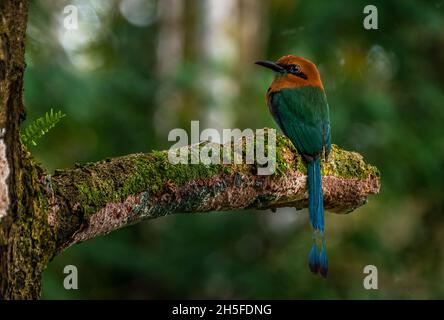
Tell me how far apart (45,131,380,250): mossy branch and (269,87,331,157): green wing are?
526 millimetres

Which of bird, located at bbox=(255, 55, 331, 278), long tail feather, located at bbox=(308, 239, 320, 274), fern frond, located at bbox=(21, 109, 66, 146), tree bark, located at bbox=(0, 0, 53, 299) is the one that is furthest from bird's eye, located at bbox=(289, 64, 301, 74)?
tree bark, located at bbox=(0, 0, 53, 299)

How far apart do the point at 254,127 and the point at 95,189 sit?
5.10 meters

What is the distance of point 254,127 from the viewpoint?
7.44 metres

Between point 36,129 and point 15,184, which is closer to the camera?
point 15,184

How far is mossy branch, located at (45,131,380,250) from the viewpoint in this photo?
230cm

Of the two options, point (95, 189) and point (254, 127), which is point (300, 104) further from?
point (254, 127)

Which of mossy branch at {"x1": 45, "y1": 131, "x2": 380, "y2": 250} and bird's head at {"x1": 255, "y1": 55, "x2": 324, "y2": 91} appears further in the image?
bird's head at {"x1": 255, "y1": 55, "x2": 324, "y2": 91}

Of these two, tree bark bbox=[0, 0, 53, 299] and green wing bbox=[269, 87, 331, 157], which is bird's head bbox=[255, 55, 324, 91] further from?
tree bark bbox=[0, 0, 53, 299]

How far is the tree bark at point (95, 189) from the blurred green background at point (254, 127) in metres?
3.63

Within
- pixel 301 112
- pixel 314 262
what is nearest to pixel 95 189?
pixel 314 262

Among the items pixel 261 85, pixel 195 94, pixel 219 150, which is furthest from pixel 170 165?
pixel 195 94

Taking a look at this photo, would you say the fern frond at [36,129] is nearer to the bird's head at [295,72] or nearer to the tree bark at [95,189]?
the tree bark at [95,189]

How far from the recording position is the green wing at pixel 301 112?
4.17 metres
